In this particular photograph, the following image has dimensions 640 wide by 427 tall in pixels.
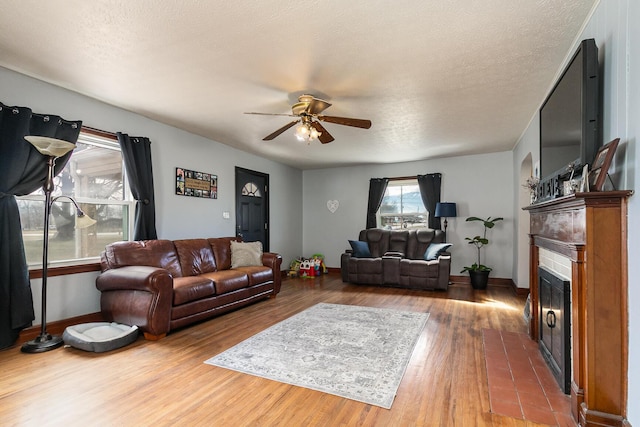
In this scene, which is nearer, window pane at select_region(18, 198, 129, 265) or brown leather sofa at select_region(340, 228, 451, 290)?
window pane at select_region(18, 198, 129, 265)

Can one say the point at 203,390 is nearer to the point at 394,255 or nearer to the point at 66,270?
the point at 66,270

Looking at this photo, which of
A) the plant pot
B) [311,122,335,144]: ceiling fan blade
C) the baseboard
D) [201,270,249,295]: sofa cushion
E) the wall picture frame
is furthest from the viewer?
the plant pot

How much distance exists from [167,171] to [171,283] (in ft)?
6.30

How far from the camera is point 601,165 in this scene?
5.36 ft

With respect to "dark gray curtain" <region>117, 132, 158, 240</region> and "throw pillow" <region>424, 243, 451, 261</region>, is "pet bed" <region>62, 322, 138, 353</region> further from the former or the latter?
"throw pillow" <region>424, 243, 451, 261</region>

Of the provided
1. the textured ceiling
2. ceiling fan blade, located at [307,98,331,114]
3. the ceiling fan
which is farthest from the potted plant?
ceiling fan blade, located at [307,98,331,114]

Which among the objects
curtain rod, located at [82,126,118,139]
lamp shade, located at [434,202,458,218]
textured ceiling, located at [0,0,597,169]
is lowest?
lamp shade, located at [434,202,458,218]

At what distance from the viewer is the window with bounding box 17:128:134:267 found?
3141 mm

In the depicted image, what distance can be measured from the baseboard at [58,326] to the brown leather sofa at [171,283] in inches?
10.3

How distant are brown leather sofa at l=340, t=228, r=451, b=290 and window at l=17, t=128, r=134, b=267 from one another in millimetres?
3816

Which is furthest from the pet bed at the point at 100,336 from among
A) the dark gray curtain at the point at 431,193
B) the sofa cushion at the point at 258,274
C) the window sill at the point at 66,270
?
the dark gray curtain at the point at 431,193

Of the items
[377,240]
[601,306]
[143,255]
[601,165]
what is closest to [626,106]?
[601,165]

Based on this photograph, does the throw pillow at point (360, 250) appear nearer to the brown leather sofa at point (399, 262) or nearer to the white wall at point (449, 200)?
the brown leather sofa at point (399, 262)

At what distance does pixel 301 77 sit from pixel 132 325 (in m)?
2.90
